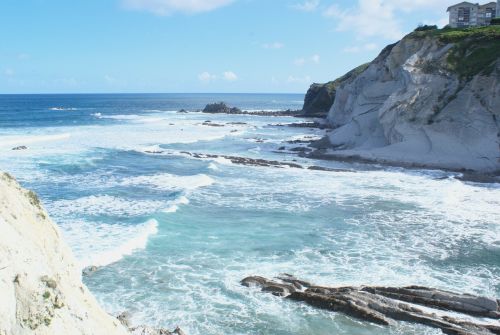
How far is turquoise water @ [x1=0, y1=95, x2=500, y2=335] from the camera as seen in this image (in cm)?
1386

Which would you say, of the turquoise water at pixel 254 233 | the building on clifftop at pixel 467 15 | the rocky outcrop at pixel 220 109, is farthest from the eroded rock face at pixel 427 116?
the rocky outcrop at pixel 220 109

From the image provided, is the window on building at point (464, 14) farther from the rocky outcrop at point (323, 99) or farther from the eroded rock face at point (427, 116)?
the rocky outcrop at point (323, 99)

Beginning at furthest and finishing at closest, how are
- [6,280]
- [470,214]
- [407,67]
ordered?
[407,67] < [470,214] < [6,280]

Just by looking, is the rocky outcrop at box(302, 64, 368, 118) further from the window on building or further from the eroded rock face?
the eroded rock face

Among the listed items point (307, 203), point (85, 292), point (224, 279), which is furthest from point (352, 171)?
point (85, 292)

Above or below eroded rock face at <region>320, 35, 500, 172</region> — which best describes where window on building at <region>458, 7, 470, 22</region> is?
above

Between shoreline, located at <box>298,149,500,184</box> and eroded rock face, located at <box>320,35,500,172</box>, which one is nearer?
shoreline, located at <box>298,149,500,184</box>

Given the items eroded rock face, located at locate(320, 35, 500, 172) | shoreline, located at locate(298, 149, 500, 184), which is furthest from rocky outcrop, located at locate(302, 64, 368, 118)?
shoreline, located at locate(298, 149, 500, 184)

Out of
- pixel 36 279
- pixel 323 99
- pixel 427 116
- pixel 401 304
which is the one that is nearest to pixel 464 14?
pixel 427 116

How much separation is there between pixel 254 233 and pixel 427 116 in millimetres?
25054

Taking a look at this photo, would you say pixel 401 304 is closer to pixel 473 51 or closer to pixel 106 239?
pixel 106 239

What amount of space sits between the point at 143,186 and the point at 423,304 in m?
19.8

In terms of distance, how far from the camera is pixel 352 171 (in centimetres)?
3591

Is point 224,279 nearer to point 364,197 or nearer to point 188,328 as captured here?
point 188,328
